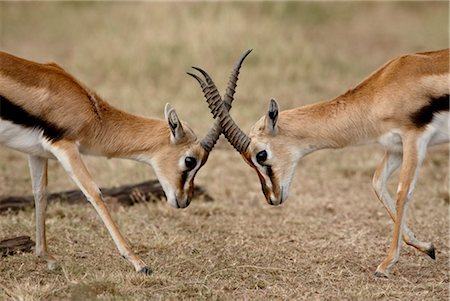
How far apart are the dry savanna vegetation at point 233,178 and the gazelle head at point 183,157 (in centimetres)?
54

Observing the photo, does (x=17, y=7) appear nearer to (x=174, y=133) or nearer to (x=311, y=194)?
(x=311, y=194)

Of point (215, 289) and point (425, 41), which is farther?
point (425, 41)

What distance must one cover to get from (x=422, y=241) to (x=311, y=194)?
213 cm

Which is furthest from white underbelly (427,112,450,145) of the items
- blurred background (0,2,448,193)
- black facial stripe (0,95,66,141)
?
blurred background (0,2,448,193)

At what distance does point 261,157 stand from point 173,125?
747 millimetres

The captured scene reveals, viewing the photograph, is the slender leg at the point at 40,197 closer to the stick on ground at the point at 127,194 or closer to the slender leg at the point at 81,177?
the slender leg at the point at 81,177

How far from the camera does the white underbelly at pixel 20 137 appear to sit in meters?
5.95

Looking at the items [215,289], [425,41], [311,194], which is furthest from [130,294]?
[425,41]

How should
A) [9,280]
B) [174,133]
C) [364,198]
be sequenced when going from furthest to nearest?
[364,198]
[174,133]
[9,280]

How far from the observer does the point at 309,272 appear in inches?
250

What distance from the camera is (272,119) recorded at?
6.47 m

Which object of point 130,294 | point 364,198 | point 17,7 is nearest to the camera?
point 130,294

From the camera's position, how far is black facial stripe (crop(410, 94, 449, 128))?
249 inches

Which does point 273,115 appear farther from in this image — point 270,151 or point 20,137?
point 20,137
